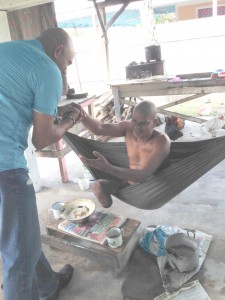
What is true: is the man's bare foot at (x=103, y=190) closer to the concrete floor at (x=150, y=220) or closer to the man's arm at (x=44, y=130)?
the concrete floor at (x=150, y=220)

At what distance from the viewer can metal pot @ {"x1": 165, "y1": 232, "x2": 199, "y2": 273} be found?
164 cm

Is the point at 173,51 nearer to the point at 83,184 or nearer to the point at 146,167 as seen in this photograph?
the point at 83,184

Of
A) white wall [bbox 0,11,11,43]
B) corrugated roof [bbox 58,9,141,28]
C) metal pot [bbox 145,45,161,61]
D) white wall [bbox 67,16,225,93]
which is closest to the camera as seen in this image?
white wall [bbox 0,11,11,43]

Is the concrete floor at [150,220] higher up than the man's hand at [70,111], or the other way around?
the man's hand at [70,111]

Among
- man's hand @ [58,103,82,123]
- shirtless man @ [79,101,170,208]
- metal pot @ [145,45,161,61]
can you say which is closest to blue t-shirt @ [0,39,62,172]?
man's hand @ [58,103,82,123]

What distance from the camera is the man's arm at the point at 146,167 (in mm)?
1730

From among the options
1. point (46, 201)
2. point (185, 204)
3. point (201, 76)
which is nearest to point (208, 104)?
point (201, 76)

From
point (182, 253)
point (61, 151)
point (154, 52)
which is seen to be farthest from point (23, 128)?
point (154, 52)

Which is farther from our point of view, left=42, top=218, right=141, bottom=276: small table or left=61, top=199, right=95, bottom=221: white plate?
left=61, top=199, right=95, bottom=221: white plate

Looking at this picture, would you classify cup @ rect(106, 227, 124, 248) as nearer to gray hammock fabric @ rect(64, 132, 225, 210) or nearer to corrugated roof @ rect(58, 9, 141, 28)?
gray hammock fabric @ rect(64, 132, 225, 210)

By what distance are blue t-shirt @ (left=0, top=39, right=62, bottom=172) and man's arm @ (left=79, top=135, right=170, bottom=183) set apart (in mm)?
647

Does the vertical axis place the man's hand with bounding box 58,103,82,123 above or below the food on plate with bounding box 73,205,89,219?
above

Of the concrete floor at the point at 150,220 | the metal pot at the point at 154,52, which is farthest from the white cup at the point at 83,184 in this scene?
the metal pot at the point at 154,52

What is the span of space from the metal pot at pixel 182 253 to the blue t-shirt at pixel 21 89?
1008 millimetres
